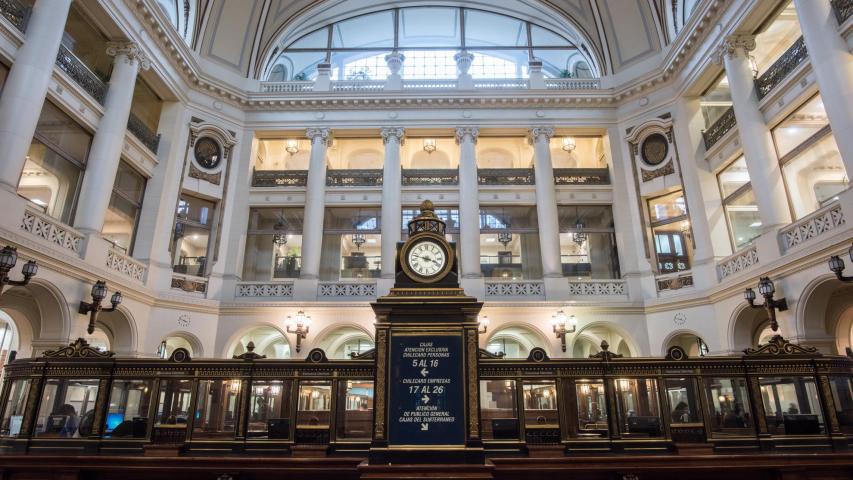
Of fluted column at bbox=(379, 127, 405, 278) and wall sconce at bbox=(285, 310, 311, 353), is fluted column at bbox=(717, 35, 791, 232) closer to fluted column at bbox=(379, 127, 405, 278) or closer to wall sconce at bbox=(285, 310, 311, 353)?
fluted column at bbox=(379, 127, 405, 278)

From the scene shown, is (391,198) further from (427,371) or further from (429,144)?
(427,371)

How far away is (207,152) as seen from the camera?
20.0 m

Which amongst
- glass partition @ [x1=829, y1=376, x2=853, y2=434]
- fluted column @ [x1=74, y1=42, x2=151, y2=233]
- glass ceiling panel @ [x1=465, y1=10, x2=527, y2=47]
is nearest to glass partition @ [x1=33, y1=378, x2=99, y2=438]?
fluted column @ [x1=74, y1=42, x2=151, y2=233]

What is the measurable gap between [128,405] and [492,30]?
2448 cm

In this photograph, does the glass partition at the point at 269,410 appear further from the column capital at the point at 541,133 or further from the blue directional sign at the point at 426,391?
the column capital at the point at 541,133

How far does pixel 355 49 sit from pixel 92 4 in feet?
42.2

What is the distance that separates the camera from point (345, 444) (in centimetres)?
697

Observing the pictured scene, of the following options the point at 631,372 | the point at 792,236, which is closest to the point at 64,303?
the point at 631,372

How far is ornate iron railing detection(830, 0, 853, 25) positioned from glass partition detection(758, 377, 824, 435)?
9.58 meters

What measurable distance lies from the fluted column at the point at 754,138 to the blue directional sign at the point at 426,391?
1193 centimetres

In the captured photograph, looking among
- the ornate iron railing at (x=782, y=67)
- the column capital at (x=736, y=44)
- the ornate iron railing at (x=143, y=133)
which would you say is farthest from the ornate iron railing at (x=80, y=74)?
the ornate iron railing at (x=782, y=67)

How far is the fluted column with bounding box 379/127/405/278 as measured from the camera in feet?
63.8

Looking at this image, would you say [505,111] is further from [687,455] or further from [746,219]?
[687,455]

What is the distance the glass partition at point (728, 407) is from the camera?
23.5ft
